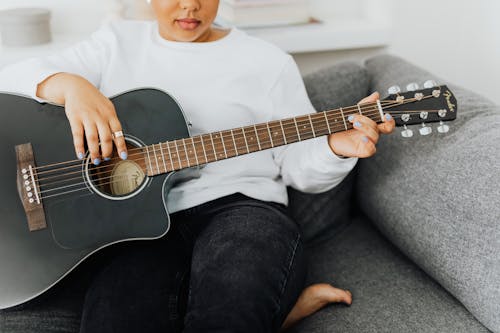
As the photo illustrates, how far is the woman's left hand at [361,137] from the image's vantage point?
1.06 metres

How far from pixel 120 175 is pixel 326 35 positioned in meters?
0.86

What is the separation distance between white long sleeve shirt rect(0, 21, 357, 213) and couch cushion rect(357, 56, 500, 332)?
0.61ft

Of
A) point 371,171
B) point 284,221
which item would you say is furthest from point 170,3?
point 371,171

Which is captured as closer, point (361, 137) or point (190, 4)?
point (361, 137)

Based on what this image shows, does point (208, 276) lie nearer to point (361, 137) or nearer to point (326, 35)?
point (361, 137)

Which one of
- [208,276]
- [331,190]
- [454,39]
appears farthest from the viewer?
[454,39]

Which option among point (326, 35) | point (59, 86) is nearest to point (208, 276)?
point (59, 86)

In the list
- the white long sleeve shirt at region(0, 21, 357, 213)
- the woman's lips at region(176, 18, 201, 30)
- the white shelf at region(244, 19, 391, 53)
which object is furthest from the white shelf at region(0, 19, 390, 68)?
the woman's lips at region(176, 18, 201, 30)

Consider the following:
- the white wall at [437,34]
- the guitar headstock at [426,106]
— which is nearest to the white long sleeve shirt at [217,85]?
the guitar headstock at [426,106]

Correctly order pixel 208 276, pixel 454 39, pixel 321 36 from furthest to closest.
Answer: pixel 454 39 → pixel 321 36 → pixel 208 276

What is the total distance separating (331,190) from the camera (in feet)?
4.82

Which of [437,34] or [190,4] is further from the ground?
[190,4]

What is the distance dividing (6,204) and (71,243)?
5.5 inches

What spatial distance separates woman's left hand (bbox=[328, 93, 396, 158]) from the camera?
1058 mm
